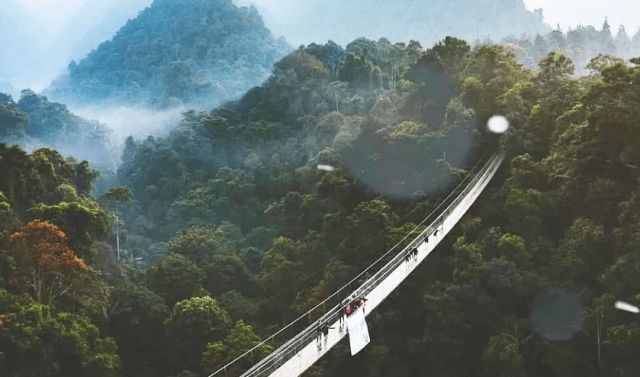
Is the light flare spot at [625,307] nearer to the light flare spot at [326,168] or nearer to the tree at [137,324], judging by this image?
the tree at [137,324]

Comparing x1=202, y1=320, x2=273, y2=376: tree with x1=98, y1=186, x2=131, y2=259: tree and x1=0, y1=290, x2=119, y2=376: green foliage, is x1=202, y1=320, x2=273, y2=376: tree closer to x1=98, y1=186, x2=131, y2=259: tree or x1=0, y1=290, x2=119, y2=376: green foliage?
x1=0, y1=290, x2=119, y2=376: green foliage

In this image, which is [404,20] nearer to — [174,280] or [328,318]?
[174,280]

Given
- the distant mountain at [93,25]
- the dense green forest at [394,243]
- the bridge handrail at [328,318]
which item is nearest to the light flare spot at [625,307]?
the dense green forest at [394,243]

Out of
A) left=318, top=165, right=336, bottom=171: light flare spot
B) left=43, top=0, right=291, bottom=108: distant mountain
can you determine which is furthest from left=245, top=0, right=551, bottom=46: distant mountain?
left=318, top=165, right=336, bottom=171: light flare spot

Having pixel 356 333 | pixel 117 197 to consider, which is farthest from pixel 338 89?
pixel 356 333

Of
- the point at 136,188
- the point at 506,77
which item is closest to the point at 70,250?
the point at 506,77

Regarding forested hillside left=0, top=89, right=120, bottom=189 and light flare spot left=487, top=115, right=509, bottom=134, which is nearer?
light flare spot left=487, top=115, right=509, bottom=134

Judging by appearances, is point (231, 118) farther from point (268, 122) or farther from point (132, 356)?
point (132, 356)
